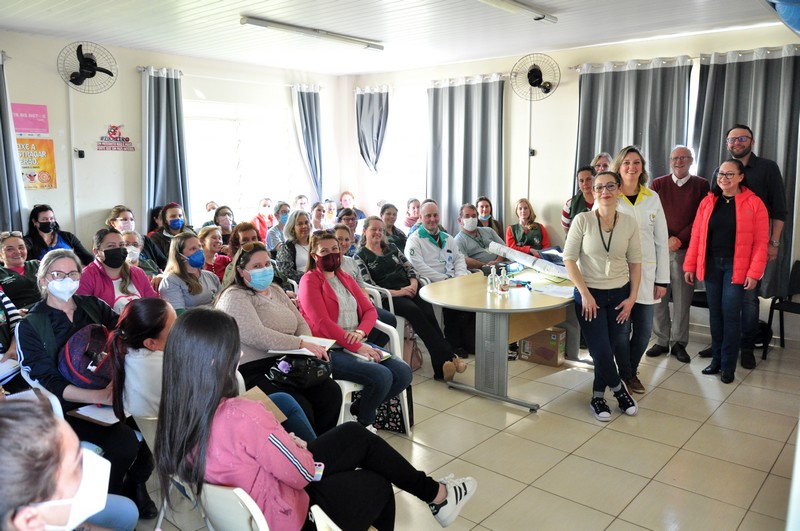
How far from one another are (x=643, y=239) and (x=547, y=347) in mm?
1260

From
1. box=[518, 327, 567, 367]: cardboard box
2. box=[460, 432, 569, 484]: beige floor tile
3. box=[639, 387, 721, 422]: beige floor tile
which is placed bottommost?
box=[460, 432, 569, 484]: beige floor tile

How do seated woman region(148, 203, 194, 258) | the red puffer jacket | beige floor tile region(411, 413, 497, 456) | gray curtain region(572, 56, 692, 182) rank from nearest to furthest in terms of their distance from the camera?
beige floor tile region(411, 413, 497, 456)
the red puffer jacket
seated woman region(148, 203, 194, 258)
gray curtain region(572, 56, 692, 182)

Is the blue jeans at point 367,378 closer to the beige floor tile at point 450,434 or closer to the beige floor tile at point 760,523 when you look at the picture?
the beige floor tile at point 450,434

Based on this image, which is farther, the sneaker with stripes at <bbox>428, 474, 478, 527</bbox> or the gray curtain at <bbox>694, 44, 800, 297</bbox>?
the gray curtain at <bbox>694, 44, 800, 297</bbox>

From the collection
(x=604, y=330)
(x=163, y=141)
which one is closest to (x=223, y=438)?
(x=604, y=330)

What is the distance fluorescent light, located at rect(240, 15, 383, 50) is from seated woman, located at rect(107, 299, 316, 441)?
3206 mm

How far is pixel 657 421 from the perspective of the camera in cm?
365

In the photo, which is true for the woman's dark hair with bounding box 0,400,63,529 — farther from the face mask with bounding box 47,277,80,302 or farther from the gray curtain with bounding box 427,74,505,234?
the gray curtain with bounding box 427,74,505,234

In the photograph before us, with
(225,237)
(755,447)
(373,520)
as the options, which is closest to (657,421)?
(755,447)

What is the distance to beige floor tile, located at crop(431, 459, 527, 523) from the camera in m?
2.71

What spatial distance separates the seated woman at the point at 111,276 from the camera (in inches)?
136

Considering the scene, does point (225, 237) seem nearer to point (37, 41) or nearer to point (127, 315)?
point (37, 41)

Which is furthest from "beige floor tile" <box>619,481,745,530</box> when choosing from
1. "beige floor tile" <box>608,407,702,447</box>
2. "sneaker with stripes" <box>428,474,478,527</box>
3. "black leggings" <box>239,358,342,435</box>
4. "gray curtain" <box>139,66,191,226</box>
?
"gray curtain" <box>139,66,191,226</box>

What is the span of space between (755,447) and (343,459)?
250 cm
